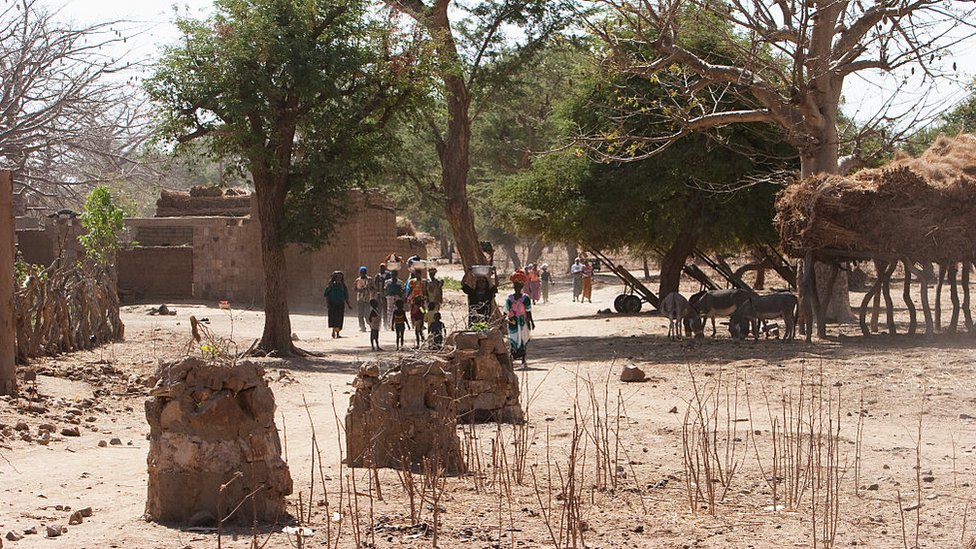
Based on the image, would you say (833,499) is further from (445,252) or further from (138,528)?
(445,252)

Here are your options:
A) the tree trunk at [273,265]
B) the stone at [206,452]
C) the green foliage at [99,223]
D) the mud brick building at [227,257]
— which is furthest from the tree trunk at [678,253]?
the stone at [206,452]

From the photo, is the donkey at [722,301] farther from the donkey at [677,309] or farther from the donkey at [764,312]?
the donkey at [677,309]

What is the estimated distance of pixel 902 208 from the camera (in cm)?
1617

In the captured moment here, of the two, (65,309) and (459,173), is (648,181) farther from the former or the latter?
(65,309)

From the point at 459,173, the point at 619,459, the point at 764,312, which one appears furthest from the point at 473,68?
the point at 619,459

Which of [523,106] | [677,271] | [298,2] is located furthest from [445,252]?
[298,2]

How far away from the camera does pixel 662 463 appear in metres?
8.66

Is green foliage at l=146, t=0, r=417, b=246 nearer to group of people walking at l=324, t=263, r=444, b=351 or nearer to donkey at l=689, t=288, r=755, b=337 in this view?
group of people walking at l=324, t=263, r=444, b=351

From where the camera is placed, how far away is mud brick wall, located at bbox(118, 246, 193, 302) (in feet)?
98.7

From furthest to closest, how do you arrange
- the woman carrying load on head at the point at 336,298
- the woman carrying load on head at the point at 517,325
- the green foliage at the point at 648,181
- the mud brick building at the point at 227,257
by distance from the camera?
1. the mud brick building at the point at 227,257
2. the green foliage at the point at 648,181
3. the woman carrying load on head at the point at 336,298
4. the woman carrying load on head at the point at 517,325

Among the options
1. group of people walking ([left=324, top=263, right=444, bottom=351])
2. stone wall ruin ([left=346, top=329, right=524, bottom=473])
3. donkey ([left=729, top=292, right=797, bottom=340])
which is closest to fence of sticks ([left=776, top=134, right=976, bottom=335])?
donkey ([left=729, top=292, right=797, bottom=340])

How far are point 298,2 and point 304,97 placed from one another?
1705 mm

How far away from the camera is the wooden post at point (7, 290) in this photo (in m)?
11.4

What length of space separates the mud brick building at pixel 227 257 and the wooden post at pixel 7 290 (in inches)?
678
